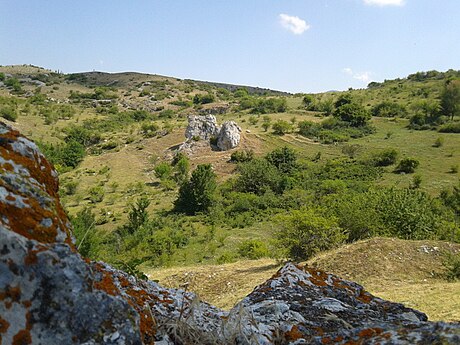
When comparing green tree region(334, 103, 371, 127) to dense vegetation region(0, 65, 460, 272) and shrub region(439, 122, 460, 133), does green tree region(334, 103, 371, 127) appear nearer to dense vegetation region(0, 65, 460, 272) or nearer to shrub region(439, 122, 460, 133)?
dense vegetation region(0, 65, 460, 272)

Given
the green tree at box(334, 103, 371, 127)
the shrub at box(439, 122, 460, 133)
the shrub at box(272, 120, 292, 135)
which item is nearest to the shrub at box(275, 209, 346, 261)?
the shrub at box(272, 120, 292, 135)

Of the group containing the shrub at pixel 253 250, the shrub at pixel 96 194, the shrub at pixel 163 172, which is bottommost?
the shrub at pixel 96 194

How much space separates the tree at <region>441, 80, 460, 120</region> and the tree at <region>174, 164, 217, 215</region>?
113 ft

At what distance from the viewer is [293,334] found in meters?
2.37

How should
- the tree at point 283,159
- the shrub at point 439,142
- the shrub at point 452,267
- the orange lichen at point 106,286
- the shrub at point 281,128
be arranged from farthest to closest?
the shrub at point 281,128 → the shrub at point 439,142 → the tree at point 283,159 → the shrub at point 452,267 → the orange lichen at point 106,286

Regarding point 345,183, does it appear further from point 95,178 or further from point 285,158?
point 95,178

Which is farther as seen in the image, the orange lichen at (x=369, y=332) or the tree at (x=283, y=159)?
the tree at (x=283, y=159)

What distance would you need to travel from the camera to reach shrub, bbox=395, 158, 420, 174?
103 ft

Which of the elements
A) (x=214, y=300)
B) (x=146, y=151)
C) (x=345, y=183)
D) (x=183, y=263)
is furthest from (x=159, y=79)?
(x=214, y=300)

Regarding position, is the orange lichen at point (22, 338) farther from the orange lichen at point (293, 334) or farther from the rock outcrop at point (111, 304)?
the orange lichen at point (293, 334)

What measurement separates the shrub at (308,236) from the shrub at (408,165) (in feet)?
64.3

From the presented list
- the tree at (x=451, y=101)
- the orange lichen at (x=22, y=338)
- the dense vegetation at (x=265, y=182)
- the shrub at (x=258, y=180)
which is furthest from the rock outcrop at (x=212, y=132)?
the orange lichen at (x=22, y=338)

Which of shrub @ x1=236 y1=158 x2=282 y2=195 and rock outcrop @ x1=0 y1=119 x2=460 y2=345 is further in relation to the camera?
shrub @ x1=236 y1=158 x2=282 y2=195

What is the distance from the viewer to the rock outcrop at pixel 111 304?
163 cm
